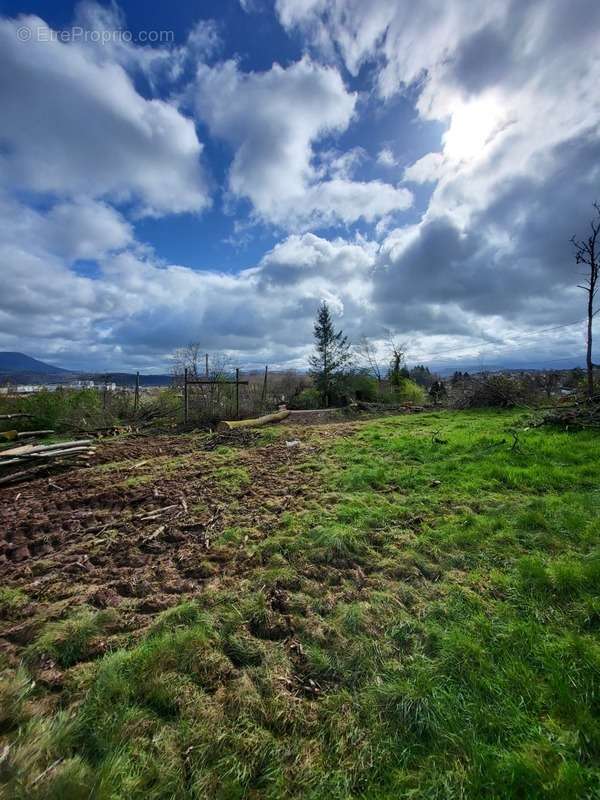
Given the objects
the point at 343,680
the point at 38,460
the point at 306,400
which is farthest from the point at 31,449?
the point at 306,400

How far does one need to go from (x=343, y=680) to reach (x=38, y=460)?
9.22 meters

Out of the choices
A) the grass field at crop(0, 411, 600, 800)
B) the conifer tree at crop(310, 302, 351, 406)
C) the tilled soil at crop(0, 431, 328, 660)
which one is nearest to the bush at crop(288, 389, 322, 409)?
the conifer tree at crop(310, 302, 351, 406)

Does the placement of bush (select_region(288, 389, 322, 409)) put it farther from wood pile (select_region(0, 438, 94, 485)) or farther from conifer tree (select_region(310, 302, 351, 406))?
wood pile (select_region(0, 438, 94, 485))

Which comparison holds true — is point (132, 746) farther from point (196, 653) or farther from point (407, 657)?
point (407, 657)

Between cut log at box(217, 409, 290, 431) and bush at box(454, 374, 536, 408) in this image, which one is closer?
cut log at box(217, 409, 290, 431)

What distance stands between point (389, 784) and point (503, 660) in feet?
3.70

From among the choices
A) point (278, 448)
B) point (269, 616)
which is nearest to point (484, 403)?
point (278, 448)

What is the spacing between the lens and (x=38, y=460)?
8070 millimetres

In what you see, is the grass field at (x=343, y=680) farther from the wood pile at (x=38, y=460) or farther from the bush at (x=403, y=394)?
the bush at (x=403, y=394)

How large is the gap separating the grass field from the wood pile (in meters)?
5.82

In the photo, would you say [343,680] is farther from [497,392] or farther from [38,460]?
[497,392]

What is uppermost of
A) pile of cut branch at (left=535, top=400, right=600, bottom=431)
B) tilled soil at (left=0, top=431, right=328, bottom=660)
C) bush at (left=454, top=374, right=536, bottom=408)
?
bush at (left=454, top=374, right=536, bottom=408)

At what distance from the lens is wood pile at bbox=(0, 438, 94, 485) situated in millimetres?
7508

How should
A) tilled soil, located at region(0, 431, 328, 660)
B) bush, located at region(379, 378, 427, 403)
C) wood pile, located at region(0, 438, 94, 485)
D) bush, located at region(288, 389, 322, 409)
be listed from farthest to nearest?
bush, located at region(379, 378, 427, 403) → bush, located at region(288, 389, 322, 409) → wood pile, located at region(0, 438, 94, 485) → tilled soil, located at region(0, 431, 328, 660)
